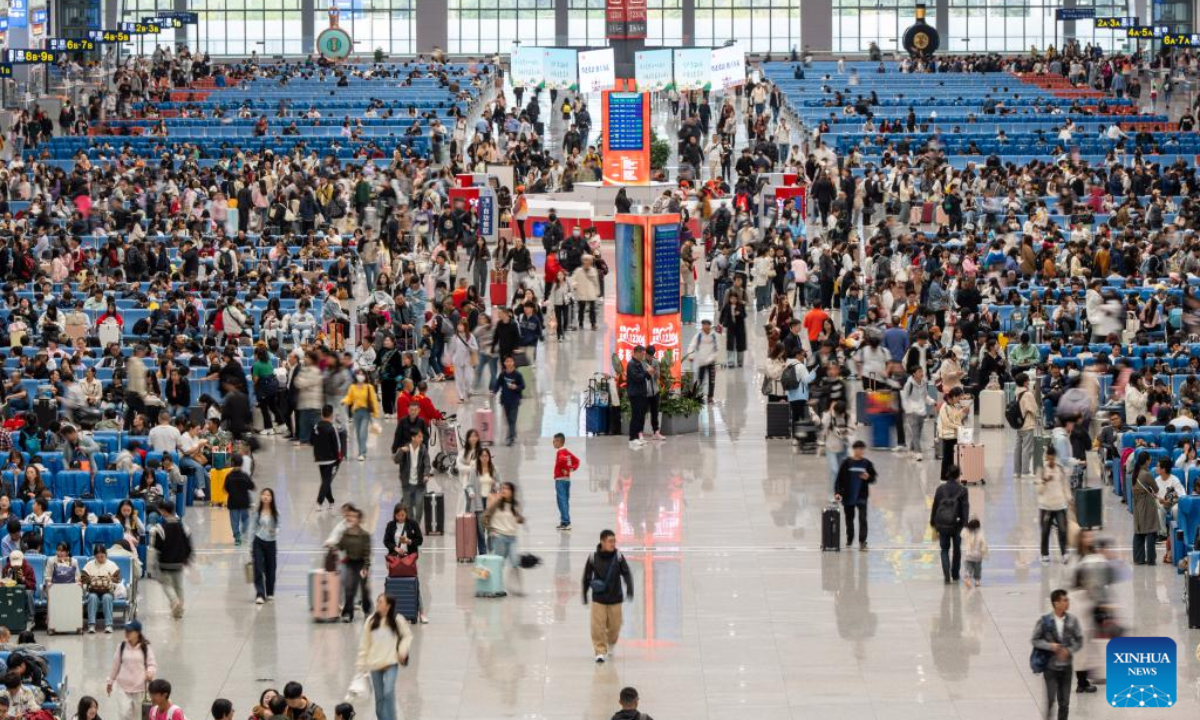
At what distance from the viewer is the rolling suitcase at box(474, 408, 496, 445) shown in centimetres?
2809

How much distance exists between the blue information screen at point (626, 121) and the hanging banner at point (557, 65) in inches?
107

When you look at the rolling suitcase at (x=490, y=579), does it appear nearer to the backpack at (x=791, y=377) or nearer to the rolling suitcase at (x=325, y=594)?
the rolling suitcase at (x=325, y=594)

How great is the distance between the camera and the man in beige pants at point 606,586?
1917 cm

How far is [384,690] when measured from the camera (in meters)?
17.6

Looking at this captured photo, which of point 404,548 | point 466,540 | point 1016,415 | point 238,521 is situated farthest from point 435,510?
point 1016,415

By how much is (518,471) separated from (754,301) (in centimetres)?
1184

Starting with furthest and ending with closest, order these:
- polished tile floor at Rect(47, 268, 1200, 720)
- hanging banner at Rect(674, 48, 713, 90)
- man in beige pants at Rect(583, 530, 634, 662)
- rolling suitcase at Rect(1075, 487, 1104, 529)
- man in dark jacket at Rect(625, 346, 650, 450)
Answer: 1. hanging banner at Rect(674, 48, 713, 90)
2. man in dark jacket at Rect(625, 346, 650, 450)
3. rolling suitcase at Rect(1075, 487, 1104, 529)
4. man in beige pants at Rect(583, 530, 634, 662)
5. polished tile floor at Rect(47, 268, 1200, 720)

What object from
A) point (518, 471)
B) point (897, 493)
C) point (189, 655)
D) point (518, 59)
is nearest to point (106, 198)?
point (518, 59)

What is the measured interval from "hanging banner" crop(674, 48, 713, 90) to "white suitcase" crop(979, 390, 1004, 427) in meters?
11.9

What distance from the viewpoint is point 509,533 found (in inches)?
850

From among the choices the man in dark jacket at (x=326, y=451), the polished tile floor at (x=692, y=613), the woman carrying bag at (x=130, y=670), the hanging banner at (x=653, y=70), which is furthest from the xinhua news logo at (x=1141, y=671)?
the hanging banner at (x=653, y=70)

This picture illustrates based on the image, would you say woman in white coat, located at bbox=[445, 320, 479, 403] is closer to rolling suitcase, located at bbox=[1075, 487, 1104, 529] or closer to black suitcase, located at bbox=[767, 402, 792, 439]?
black suitcase, located at bbox=[767, 402, 792, 439]

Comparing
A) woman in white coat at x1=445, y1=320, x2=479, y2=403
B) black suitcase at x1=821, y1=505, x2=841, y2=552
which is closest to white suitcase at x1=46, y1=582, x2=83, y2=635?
black suitcase at x1=821, y1=505, x2=841, y2=552

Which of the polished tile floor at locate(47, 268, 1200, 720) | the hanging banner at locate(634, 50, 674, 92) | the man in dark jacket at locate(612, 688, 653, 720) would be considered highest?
the hanging banner at locate(634, 50, 674, 92)
